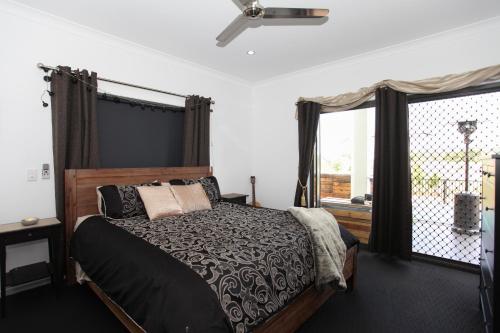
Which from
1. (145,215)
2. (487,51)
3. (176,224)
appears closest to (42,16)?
(145,215)

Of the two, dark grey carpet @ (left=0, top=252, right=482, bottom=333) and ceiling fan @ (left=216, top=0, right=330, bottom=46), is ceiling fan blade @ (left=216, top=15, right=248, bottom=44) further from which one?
dark grey carpet @ (left=0, top=252, right=482, bottom=333)

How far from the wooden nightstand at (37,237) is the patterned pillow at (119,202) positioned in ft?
1.27

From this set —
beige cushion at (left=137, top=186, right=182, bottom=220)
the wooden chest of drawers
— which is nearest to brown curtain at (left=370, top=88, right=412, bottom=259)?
the wooden chest of drawers

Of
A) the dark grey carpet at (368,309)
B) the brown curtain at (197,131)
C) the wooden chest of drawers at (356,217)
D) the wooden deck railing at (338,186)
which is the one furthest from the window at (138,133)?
the wooden deck railing at (338,186)

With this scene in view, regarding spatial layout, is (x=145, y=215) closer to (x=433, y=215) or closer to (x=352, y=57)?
(x=352, y=57)

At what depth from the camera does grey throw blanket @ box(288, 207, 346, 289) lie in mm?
1864

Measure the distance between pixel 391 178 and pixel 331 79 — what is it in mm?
1648

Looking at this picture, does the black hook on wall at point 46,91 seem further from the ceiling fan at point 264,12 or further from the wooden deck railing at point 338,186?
the wooden deck railing at point 338,186

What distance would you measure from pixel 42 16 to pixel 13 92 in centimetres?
79

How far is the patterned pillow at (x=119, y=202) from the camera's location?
245 cm

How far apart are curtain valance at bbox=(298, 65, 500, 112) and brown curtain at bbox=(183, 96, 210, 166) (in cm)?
160

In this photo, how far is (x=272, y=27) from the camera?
2.73 metres

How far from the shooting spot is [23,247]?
7.79 ft

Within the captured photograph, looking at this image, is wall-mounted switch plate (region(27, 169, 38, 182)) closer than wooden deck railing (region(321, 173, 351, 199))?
Yes
